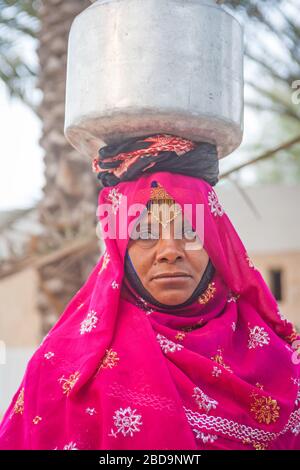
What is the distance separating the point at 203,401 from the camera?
2363 mm

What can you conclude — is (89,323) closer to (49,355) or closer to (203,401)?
(49,355)

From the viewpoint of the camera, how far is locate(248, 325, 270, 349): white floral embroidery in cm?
262

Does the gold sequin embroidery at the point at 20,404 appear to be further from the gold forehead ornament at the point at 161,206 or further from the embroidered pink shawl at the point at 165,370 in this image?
the gold forehead ornament at the point at 161,206

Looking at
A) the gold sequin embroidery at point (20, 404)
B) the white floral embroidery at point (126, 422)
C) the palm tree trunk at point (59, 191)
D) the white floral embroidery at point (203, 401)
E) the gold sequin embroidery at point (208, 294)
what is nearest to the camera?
the white floral embroidery at point (126, 422)

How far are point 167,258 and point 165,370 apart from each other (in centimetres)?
39

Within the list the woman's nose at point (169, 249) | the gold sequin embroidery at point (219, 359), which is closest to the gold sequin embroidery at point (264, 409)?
the gold sequin embroidery at point (219, 359)

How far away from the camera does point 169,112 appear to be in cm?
239

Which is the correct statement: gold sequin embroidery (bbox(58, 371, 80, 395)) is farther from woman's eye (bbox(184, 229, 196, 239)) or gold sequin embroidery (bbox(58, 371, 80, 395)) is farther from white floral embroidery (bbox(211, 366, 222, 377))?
woman's eye (bbox(184, 229, 196, 239))

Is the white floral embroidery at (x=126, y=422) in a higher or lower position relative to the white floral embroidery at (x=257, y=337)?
lower

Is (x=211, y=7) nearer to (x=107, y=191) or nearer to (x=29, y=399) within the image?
(x=107, y=191)

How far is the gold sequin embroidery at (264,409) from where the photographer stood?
2.43 meters

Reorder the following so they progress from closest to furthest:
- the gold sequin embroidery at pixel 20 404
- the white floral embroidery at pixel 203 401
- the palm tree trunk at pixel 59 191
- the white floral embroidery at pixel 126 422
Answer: the white floral embroidery at pixel 126 422
the white floral embroidery at pixel 203 401
the gold sequin embroidery at pixel 20 404
the palm tree trunk at pixel 59 191

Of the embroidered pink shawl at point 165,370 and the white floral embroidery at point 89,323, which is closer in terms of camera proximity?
the embroidered pink shawl at point 165,370
